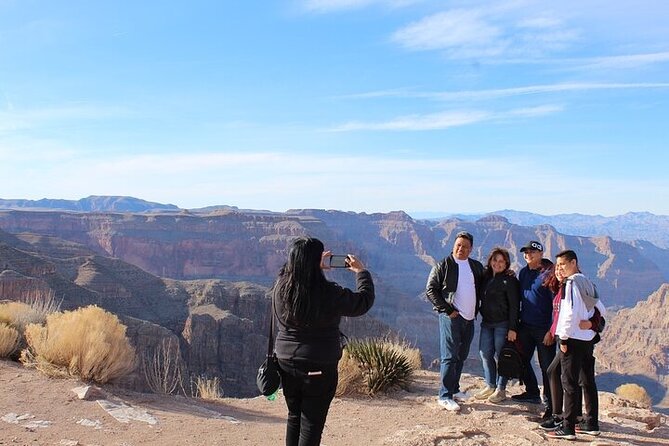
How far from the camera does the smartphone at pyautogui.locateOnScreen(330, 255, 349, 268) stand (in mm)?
4363

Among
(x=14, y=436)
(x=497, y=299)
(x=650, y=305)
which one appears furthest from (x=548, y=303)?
(x=650, y=305)

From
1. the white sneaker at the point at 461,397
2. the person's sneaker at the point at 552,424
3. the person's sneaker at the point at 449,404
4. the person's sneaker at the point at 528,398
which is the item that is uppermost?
the person's sneaker at the point at 552,424

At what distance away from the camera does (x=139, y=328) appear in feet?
122

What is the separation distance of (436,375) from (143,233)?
10308 centimetres

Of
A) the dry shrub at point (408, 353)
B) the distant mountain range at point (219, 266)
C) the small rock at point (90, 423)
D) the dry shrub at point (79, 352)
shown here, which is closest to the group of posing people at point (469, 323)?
the dry shrub at point (408, 353)

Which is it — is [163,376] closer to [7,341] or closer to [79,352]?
[7,341]

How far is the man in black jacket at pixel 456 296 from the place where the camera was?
708 cm

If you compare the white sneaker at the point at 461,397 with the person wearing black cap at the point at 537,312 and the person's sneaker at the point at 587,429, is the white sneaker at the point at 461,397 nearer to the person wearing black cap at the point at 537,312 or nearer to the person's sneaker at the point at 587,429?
the person wearing black cap at the point at 537,312

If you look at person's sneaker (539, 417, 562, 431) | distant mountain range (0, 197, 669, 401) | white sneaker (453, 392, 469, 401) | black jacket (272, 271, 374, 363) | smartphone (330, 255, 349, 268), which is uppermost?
smartphone (330, 255, 349, 268)

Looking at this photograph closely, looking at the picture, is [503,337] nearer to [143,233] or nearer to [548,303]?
[548,303]

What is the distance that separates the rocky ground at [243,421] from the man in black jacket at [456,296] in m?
0.82

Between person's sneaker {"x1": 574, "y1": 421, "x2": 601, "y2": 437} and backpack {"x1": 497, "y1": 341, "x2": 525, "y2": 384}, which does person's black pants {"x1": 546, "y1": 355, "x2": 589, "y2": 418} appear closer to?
person's sneaker {"x1": 574, "y1": 421, "x2": 601, "y2": 437}

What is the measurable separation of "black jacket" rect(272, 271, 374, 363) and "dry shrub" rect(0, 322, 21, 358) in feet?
20.7

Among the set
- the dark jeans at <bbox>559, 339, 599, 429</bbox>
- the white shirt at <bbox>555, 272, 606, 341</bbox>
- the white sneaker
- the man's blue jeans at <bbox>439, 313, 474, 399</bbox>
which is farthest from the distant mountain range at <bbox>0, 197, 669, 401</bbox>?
the white shirt at <bbox>555, 272, 606, 341</bbox>
